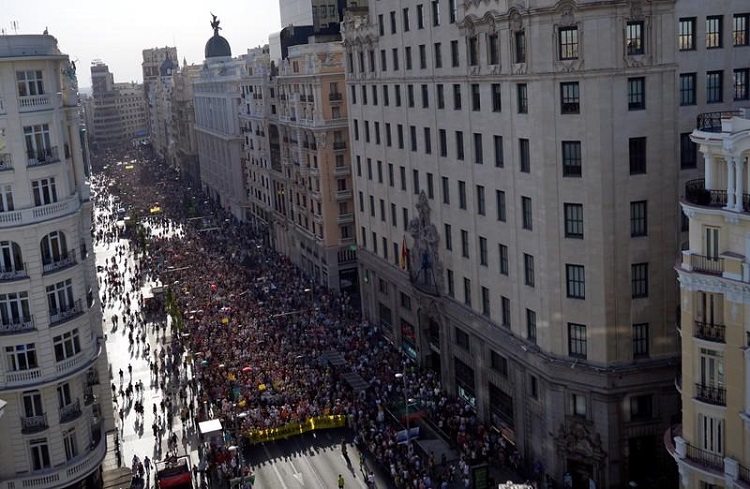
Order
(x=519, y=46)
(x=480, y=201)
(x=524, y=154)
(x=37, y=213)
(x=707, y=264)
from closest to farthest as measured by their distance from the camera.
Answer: (x=707, y=264), (x=37, y=213), (x=519, y=46), (x=524, y=154), (x=480, y=201)

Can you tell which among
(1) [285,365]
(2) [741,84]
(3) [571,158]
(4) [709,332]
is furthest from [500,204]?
(1) [285,365]

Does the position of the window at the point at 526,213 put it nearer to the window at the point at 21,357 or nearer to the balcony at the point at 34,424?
the window at the point at 21,357

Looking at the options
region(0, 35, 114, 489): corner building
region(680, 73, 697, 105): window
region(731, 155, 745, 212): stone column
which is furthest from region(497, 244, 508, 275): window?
region(0, 35, 114, 489): corner building

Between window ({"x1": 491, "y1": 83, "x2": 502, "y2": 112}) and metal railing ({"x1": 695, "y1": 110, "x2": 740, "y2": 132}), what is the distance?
12398 millimetres

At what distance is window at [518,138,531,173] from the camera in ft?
165

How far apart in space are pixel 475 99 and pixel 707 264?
22613 millimetres

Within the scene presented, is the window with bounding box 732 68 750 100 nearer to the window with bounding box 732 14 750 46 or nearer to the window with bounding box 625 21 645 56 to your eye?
the window with bounding box 732 14 750 46

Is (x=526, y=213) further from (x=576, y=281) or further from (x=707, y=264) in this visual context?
(x=707, y=264)

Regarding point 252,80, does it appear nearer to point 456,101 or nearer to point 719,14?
point 456,101

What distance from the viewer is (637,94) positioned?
46.0 metres

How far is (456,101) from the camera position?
59688mm

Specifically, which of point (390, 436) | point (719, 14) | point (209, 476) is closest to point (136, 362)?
point (209, 476)

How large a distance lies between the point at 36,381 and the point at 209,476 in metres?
14.2

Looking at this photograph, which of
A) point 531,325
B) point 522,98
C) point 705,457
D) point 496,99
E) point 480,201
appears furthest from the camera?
point 480,201
